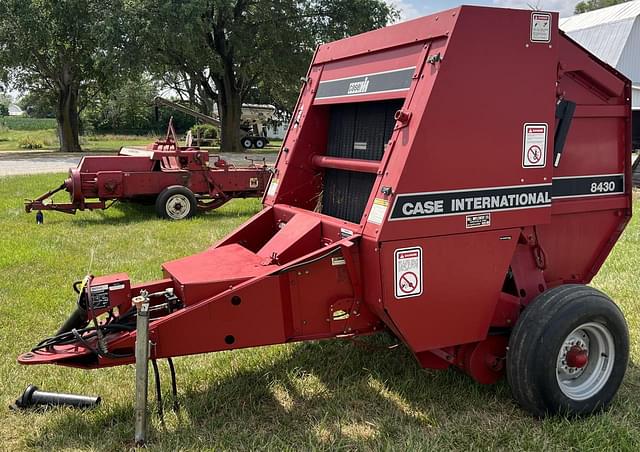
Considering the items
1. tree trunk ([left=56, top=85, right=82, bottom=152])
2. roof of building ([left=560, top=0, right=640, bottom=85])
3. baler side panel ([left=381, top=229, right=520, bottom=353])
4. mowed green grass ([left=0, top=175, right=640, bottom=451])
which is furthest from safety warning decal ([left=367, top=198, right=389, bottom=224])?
tree trunk ([left=56, top=85, right=82, bottom=152])

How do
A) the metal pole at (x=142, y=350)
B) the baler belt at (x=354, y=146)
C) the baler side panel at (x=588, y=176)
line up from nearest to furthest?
the metal pole at (x=142, y=350), the baler side panel at (x=588, y=176), the baler belt at (x=354, y=146)

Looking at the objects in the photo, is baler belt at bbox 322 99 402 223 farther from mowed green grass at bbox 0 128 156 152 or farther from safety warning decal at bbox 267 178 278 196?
mowed green grass at bbox 0 128 156 152

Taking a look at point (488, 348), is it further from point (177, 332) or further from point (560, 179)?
point (177, 332)

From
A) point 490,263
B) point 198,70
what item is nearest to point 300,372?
point 490,263

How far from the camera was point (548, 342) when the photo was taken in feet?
10.1

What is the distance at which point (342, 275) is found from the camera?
305 centimetres

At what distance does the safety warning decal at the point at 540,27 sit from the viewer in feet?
10.0

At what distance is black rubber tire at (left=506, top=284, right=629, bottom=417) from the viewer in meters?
3.07

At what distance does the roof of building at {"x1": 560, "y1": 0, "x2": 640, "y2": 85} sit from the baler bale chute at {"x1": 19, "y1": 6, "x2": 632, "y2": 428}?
811 inches

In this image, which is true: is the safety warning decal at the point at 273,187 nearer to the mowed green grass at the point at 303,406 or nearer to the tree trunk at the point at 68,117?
the mowed green grass at the point at 303,406

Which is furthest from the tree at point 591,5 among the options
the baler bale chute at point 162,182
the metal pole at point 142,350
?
the metal pole at point 142,350

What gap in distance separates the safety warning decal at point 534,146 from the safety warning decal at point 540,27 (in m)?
0.44

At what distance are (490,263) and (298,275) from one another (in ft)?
3.28

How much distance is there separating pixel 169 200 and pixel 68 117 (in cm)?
2001
